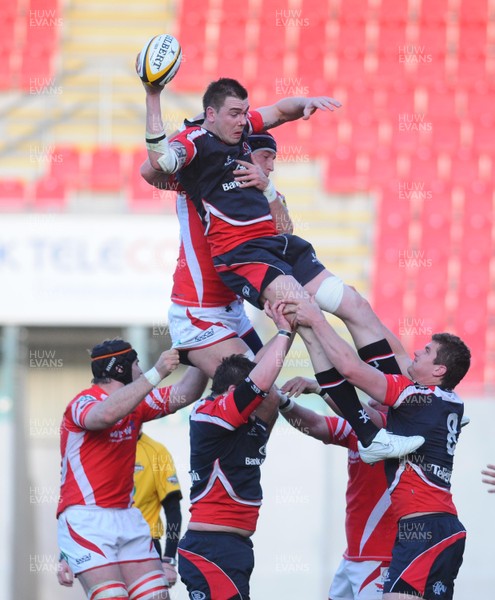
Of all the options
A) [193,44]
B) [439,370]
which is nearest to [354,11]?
[193,44]

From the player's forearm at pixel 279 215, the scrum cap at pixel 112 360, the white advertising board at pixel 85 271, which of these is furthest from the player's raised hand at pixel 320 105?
the white advertising board at pixel 85 271

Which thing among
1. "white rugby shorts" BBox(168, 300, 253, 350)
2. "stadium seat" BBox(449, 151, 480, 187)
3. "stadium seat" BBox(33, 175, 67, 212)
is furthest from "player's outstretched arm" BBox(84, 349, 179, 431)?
"stadium seat" BBox(449, 151, 480, 187)

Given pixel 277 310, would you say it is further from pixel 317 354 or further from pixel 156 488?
pixel 156 488

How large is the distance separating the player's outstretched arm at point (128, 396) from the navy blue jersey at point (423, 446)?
127cm

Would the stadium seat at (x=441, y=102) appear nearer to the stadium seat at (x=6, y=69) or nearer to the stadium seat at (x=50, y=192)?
the stadium seat at (x=50, y=192)

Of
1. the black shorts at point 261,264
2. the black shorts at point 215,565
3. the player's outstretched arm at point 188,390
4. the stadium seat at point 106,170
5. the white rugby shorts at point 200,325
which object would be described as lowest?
the black shorts at point 215,565

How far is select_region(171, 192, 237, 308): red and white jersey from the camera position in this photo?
607cm

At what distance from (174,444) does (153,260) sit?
5.26 feet

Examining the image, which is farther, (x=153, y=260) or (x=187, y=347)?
(x=153, y=260)

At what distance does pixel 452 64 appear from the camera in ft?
42.3

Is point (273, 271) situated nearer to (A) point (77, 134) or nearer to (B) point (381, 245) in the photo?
(B) point (381, 245)

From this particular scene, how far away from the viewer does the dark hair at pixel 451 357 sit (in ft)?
18.3

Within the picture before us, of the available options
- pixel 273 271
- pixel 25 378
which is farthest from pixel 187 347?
pixel 25 378

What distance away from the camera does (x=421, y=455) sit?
18.3 feet
